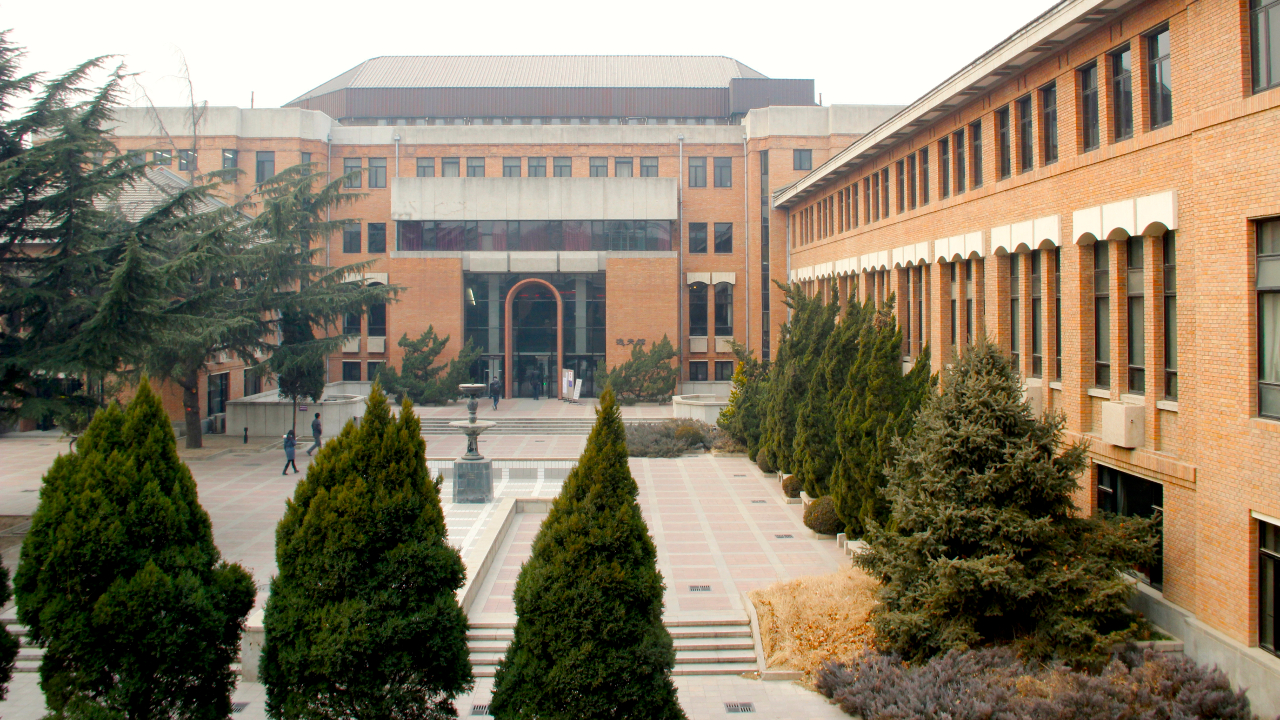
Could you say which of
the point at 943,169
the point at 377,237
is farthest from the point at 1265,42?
the point at 377,237

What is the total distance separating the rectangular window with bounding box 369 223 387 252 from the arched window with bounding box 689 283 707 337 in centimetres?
1498

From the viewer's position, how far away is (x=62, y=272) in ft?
56.5

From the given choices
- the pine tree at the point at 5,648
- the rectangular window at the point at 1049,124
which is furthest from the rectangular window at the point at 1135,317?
the pine tree at the point at 5,648

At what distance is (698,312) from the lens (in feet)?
A: 145

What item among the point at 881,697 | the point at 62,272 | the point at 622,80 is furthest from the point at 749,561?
the point at 622,80

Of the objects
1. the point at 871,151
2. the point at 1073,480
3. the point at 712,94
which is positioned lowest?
the point at 1073,480

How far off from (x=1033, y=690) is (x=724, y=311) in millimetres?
34686

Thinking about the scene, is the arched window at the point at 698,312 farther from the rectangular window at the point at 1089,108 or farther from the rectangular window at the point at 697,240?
the rectangular window at the point at 1089,108

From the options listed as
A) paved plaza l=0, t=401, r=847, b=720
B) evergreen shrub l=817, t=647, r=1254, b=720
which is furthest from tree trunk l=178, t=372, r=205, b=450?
evergreen shrub l=817, t=647, r=1254, b=720

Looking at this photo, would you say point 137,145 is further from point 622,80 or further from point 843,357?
point 843,357

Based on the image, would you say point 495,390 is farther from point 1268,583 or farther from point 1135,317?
point 1268,583

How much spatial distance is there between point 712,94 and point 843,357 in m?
34.4

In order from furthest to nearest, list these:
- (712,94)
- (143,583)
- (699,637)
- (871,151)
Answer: (712,94), (871,151), (699,637), (143,583)

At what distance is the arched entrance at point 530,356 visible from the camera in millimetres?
41906
